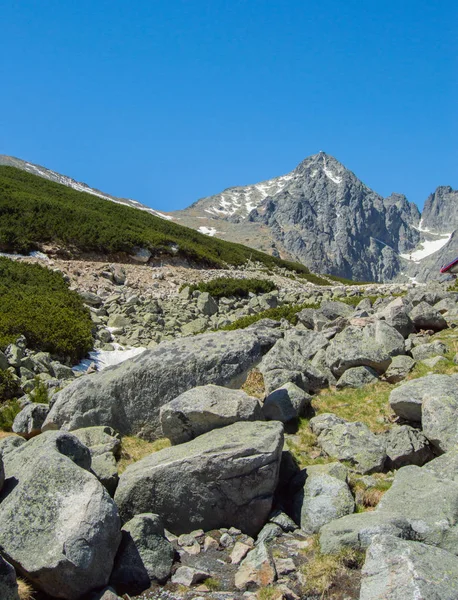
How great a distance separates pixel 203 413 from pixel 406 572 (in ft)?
14.8

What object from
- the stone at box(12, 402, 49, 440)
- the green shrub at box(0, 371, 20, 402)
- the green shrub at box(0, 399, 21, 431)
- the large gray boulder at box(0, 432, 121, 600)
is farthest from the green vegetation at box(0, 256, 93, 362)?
the large gray boulder at box(0, 432, 121, 600)

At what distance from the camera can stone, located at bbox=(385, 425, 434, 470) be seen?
8.62 m

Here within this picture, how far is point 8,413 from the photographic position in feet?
41.1

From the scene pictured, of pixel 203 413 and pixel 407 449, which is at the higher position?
pixel 203 413

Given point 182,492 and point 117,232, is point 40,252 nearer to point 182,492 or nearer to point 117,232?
point 117,232

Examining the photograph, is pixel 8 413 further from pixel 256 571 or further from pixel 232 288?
pixel 232 288

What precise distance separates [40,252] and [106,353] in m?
17.5

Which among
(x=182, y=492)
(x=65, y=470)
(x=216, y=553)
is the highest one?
(x=65, y=470)

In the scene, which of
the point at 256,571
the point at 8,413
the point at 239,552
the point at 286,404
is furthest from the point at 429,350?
the point at 8,413

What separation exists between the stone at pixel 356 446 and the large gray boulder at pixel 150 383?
7.43 ft

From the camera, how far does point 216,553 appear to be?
686 centimetres

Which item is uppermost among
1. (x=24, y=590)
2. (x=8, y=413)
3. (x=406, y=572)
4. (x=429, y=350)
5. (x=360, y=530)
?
(x=429, y=350)

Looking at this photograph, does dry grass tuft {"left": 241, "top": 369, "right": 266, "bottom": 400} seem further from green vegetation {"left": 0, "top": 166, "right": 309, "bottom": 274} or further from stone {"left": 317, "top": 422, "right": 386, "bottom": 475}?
green vegetation {"left": 0, "top": 166, "right": 309, "bottom": 274}

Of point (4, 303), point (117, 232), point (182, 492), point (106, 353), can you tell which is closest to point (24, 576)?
point (182, 492)
